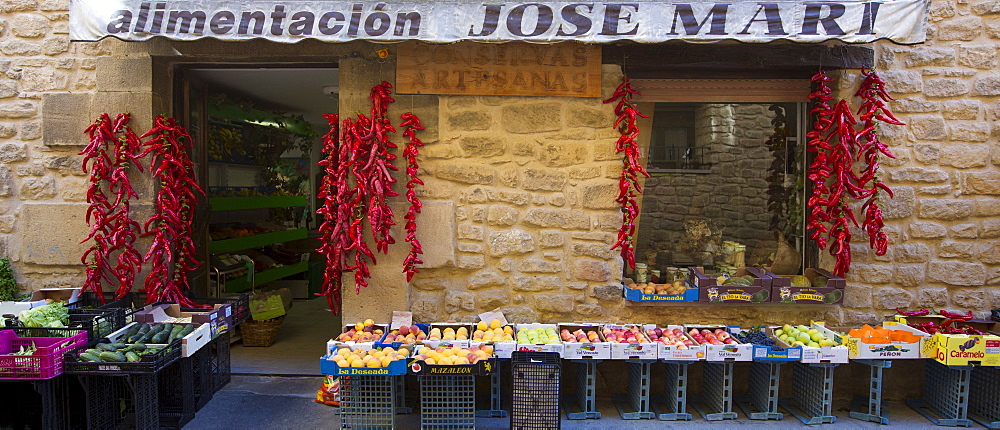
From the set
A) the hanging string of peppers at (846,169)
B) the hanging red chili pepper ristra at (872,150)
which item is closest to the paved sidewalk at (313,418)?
the hanging string of peppers at (846,169)

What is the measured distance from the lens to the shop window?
543 cm

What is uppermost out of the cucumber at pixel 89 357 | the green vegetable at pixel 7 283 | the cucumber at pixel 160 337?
the green vegetable at pixel 7 283

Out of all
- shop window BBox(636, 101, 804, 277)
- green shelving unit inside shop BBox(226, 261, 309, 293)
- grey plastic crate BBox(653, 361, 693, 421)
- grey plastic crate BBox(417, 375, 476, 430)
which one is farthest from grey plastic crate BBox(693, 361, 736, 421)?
green shelving unit inside shop BBox(226, 261, 309, 293)

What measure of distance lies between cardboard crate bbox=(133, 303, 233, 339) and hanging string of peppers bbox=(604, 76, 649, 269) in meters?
3.24

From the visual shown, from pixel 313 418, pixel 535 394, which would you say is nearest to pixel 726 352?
pixel 535 394

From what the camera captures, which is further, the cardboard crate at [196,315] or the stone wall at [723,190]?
the stone wall at [723,190]

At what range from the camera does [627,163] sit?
5039 mm

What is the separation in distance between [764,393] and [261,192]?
693cm

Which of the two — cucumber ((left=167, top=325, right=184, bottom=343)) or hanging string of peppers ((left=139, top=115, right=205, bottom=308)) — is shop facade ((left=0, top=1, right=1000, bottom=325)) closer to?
hanging string of peppers ((left=139, top=115, right=205, bottom=308))

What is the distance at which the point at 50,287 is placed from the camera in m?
5.31

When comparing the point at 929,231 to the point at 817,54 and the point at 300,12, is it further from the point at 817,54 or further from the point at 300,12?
the point at 300,12

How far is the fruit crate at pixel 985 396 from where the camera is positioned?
4.72m

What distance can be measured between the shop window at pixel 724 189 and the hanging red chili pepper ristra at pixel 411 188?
1.93 m

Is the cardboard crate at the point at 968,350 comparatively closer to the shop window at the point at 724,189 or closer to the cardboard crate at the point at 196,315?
the shop window at the point at 724,189
